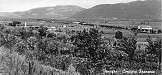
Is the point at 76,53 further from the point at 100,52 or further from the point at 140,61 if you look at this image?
the point at 140,61

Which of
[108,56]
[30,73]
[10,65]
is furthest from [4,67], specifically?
[108,56]

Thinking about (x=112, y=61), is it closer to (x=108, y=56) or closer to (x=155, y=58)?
(x=108, y=56)

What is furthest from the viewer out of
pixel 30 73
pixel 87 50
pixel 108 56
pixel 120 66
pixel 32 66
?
pixel 87 50

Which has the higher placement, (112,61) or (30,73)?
(30,73)

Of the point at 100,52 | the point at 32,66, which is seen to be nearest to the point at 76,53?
the point at 100,52

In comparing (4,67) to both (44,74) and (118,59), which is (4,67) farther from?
(118,59)

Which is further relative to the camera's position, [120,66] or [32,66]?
[120,66]

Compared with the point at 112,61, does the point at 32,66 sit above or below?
above

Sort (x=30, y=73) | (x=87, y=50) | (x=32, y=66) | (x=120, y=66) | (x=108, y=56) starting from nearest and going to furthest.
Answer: (x=30, y=73) → (x=32, y=66) → (x=120, y=66) → (x=108, y=56) → (x=87, y=50)

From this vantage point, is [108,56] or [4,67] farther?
[108,56]
